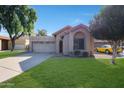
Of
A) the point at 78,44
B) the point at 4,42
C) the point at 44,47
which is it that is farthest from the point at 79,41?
the point at 4,42

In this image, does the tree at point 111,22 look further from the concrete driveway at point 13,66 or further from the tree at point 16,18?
the tree at point 16,18

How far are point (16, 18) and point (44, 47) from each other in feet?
21.8

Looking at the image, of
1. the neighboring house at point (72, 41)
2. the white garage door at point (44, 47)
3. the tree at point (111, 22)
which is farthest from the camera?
the white garage door at point (44, 47)

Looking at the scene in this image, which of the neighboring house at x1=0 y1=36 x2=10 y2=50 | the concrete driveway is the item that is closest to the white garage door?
the neighboring house at x1=0 y1=36 x2=10 y2=50

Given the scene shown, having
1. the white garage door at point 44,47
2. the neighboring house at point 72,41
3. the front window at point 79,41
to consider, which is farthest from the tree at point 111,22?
the white garage door at point 44,47

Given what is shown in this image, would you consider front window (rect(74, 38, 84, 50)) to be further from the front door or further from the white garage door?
the front door

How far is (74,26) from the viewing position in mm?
22328

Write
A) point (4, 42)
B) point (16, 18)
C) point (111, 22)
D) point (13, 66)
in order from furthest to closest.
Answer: point (4, 42) < point (16, 18) < point (111, 22) < point (13, 66)

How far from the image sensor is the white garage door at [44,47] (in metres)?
29.3

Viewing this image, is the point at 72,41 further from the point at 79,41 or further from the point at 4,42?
the point at 4,42

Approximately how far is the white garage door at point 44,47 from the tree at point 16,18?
78.1 inches

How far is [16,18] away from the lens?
24.6 metres
